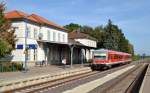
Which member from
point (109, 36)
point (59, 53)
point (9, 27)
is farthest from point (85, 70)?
point (109, 36)

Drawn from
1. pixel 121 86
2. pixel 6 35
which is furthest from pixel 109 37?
pixel 121 86

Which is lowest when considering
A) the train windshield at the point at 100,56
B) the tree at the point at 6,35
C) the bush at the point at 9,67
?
the bush at the point at 9,67

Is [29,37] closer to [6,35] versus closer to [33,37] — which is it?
[33,37]

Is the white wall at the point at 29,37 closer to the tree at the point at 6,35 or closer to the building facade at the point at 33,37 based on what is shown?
the building facade at the point at 33,37

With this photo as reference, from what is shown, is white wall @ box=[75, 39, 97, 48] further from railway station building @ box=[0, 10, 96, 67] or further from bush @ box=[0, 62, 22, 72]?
bush @ box=[0, 62, 22, 72]

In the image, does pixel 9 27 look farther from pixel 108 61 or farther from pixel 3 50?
pixel 108 61

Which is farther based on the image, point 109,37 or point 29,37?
point 109,37

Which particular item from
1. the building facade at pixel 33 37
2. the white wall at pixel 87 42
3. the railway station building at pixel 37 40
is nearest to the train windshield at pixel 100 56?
the railway station building at pixel 37 40

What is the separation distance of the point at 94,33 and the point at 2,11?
324ft

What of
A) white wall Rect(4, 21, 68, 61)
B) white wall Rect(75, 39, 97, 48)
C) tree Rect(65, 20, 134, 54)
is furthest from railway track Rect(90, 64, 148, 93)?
tree Rect(65, 20, 134, 54)

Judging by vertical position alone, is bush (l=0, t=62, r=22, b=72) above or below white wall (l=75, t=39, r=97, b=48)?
below

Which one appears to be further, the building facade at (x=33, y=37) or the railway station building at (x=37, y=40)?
the building facade at (x=33, y=37)

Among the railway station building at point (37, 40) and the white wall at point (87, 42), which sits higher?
the white wall at point (87, 42)

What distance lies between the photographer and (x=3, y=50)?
42875 mm
